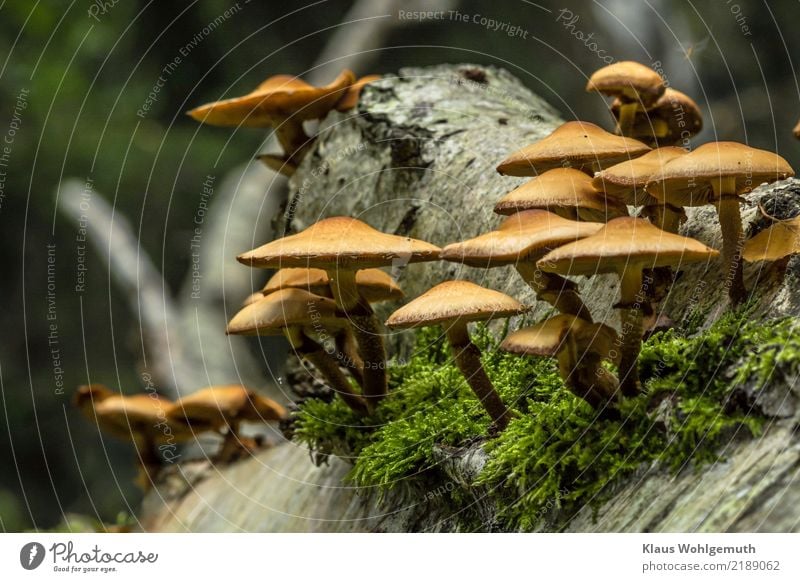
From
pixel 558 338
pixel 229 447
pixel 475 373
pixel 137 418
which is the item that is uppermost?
pixel 558 338

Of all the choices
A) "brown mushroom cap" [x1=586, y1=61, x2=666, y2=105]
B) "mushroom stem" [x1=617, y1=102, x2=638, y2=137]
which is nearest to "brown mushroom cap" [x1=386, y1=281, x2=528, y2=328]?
"brown mushroom cap" [x1=586, y1=61, x2=666, y2=105]

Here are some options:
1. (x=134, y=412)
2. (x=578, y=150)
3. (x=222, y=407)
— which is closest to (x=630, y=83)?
(x=578, y=150)

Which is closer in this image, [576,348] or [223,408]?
[576,348]

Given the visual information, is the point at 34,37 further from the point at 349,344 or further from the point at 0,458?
the point at 349,344

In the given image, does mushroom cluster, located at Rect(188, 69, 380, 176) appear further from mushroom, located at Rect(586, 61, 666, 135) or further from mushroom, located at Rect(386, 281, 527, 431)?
mushroom, located at Rect(386, 281, 527, 431)

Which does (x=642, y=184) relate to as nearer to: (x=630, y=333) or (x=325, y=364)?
(x=630, y=333)
